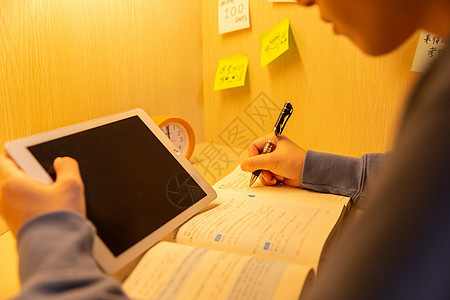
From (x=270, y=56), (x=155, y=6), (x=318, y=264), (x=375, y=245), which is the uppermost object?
(x=155, y=6)

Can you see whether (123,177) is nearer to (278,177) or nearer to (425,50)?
(278,177)

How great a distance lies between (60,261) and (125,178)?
21cm

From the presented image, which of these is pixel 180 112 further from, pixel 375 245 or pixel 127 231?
pixel 375 245

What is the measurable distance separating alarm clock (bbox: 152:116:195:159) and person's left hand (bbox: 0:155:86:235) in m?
0.42

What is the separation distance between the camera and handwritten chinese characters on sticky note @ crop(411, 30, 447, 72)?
0.72 meters

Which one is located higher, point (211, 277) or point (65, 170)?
point (65, 170)

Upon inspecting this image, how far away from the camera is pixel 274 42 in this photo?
0.90 metres

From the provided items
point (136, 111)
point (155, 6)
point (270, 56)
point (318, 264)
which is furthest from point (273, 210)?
point (155, 6)

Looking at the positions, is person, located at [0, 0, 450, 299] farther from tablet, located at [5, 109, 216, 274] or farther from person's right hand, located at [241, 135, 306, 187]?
person's right hand, located at [241, 135, 306, 187]

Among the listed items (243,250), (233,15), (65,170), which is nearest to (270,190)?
(243,250)

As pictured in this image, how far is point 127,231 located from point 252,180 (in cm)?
32

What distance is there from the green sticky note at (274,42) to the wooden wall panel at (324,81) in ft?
0.05

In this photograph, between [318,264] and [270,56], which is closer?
[318,264]

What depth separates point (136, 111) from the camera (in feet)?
1.88
